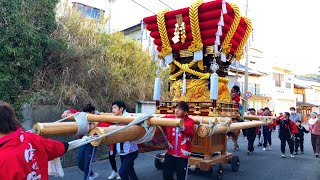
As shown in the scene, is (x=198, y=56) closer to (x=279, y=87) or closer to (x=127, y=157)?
(x=127, y=157)

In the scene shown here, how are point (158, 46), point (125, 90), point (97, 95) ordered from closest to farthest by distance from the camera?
point (158, 46)
point (97, 95)
point (125, 90)

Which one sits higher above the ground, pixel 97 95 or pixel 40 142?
pixel 97 95

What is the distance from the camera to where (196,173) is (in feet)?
23.1

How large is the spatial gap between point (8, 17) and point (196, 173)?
243 inches

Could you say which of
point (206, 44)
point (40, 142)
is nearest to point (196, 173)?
point (206, 44)

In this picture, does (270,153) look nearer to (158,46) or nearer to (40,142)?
(158,46)

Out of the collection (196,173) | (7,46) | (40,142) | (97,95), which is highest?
(7,46)

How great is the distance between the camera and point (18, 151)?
2.05m

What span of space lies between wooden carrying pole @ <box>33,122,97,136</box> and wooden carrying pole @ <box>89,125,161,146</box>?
0.19 meters

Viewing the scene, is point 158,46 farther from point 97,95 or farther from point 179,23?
point 97,95

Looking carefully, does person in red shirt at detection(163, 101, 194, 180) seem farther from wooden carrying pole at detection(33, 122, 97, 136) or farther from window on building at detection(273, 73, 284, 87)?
window on building at detection(273, 73, 284, 87)

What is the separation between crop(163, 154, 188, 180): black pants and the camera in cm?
431

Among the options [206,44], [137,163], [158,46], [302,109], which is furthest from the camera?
[302,109]

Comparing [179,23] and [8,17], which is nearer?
[179,23]
